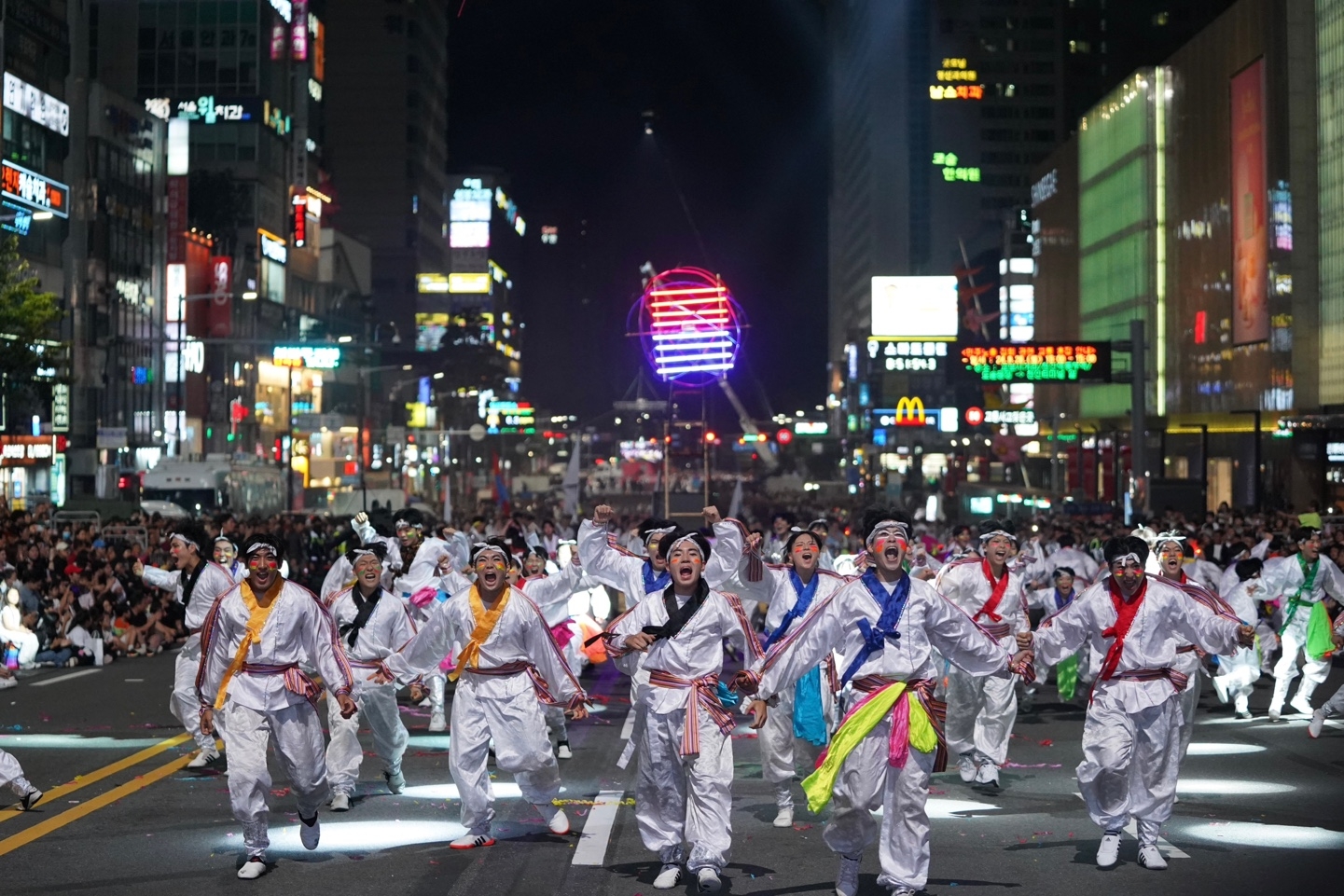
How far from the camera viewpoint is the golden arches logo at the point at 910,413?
68500 millimetres

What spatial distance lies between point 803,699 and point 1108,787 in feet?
7.73

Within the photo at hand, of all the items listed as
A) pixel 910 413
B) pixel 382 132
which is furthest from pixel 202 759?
pixel 382 132

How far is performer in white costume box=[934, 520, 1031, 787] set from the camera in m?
12.5

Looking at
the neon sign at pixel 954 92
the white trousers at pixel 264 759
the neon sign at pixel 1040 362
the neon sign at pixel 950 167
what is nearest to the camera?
the white trousers at pixel 264 759

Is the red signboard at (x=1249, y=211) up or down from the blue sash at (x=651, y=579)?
up

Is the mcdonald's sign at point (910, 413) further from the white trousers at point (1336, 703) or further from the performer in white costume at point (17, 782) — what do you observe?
the performer in white costume at point (17, 782)

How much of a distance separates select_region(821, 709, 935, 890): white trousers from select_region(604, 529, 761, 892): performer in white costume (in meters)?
0.68

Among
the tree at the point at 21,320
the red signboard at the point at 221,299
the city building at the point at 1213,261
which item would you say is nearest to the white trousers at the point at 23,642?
the tree at the point at 21,320

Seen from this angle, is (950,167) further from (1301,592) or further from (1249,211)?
(1301,592)

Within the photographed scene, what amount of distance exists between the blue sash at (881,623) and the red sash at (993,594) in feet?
15.1

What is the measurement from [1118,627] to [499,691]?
3.54 metres

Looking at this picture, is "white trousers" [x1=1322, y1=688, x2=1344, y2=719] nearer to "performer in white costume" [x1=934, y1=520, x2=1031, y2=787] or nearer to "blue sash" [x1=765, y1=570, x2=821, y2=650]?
"performer in white costume" [x1=934, y1=520, x2=1031, y2=787]

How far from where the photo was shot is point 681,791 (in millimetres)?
9148

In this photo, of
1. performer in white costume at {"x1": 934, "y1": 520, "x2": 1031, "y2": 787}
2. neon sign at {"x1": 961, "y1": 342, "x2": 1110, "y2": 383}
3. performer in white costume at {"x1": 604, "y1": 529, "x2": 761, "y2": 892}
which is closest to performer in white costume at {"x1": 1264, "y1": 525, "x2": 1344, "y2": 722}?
performer in white costume at {"x1": 934, "y1": 520, "x2": 1031, "y2": 787}
